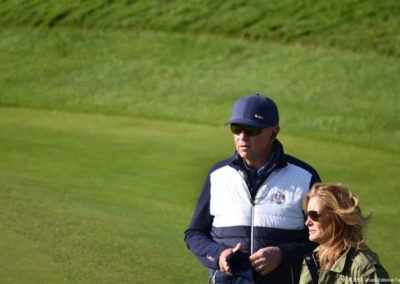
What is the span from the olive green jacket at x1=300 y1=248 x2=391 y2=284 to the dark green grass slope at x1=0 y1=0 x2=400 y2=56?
72.0ft

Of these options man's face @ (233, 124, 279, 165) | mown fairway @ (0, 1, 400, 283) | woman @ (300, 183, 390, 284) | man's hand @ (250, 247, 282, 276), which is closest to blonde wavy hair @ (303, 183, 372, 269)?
woman @ (300, 183, 390, 284)

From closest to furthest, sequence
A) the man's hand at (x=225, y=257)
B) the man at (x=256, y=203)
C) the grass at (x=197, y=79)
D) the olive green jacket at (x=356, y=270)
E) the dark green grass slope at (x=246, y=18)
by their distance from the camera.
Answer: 1. the olive green jacket at (x=356, y=270)
2. the man's hand at (x=225, y=257)
3. the man at (x=256, y=203)
4. the grass at (x=197, y=79)
5. the dark green grass slope at (x=246, y=18)

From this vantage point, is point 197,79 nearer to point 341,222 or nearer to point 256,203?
point 256,203

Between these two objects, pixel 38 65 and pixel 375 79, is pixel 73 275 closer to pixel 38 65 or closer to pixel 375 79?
pixel 375 79

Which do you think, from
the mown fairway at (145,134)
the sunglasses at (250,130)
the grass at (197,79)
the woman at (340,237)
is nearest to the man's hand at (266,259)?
the woman at (340,237)

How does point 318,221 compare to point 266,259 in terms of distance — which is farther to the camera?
point 266,259

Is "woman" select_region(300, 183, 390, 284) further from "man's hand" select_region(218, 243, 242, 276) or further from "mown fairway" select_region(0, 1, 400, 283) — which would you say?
"mown fairway" select_region(0, 1, 400, 283)

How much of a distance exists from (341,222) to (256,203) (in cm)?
84

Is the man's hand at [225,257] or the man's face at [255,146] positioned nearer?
the man's hand at [225,257]

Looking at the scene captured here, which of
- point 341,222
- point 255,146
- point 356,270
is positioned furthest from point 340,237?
point 255,146

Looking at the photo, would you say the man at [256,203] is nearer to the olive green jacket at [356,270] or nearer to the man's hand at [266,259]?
the man's hand at [266,259]

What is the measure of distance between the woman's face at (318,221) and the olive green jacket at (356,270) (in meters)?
0.15

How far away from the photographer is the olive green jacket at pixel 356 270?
16.2 ft

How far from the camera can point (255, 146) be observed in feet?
19.3
